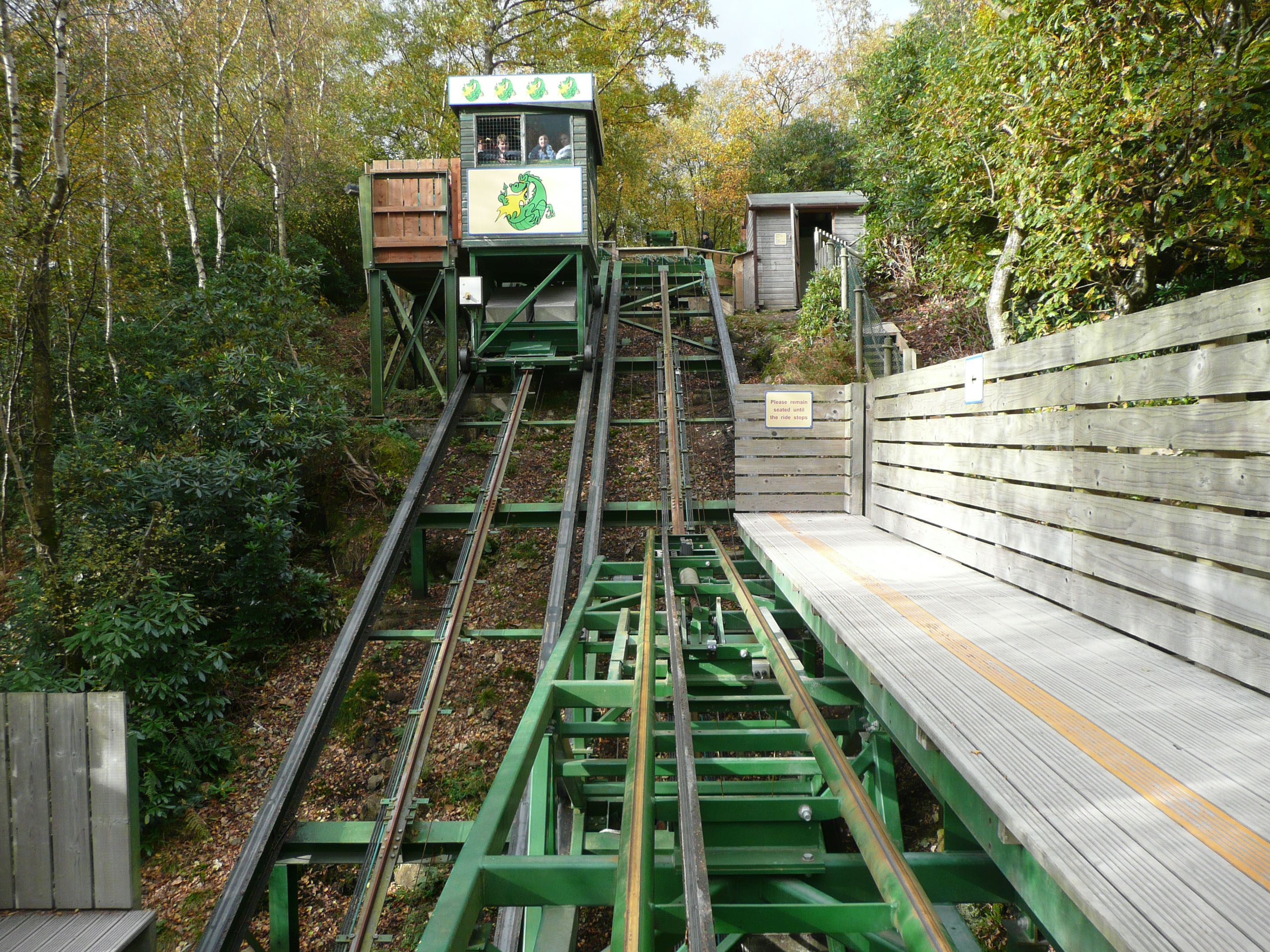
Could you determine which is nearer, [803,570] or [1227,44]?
[803,570]

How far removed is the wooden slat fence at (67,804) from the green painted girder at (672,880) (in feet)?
7.58

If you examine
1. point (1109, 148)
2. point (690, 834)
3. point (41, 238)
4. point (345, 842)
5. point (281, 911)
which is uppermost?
point (1109, 148)

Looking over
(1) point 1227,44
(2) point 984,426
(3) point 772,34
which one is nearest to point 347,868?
(2) point 984,426

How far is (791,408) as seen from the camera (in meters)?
6.00

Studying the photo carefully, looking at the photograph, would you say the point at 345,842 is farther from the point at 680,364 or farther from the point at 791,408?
the point at 680,364

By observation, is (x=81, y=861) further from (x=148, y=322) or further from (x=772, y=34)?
(x=772, y=34)

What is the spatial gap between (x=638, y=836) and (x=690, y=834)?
0.12 meters

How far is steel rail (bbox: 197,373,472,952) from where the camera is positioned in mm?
3439

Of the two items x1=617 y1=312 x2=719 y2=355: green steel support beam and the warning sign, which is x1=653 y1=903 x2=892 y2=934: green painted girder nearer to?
the warning sign

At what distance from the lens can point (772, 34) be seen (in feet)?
99.9

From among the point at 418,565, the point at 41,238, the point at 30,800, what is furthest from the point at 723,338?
the point at 30,800

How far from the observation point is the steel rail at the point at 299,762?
344 centimetres

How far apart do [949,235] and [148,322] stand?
9.15 meters

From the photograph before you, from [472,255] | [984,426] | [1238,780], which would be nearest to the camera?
[1238,780]
